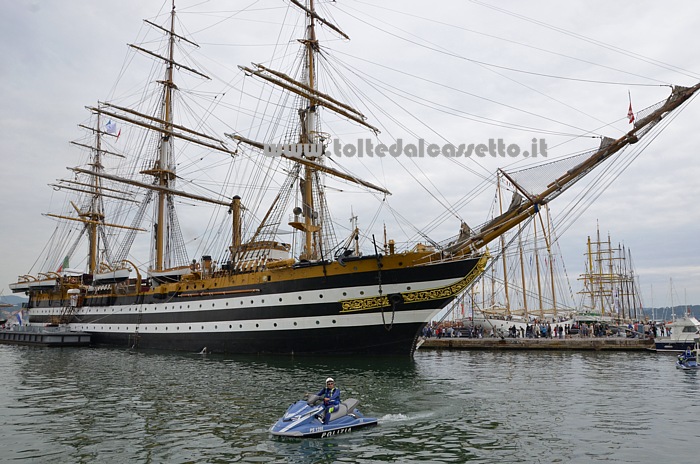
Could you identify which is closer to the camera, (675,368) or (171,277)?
(675,368)

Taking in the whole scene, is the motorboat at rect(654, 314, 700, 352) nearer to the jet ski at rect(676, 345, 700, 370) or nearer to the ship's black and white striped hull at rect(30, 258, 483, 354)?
the jet ski at rect(676, 345, 700, 370)

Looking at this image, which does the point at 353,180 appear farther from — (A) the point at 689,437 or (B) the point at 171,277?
(A) the point at 689,437

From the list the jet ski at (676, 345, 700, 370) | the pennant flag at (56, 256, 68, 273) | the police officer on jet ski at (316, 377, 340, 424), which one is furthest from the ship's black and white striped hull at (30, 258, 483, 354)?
the pennant flag at (56, 256, 68, 273)

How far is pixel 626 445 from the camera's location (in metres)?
10.4

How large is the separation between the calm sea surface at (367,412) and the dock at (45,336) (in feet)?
53.6

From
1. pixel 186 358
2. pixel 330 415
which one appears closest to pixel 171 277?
pixel 186 358

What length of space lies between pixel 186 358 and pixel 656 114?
2619cm

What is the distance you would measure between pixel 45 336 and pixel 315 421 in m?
36.7

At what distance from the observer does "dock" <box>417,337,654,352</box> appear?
1259 inches

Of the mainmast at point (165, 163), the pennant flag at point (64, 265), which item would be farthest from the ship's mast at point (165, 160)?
the pennant flag at point (64, 265)

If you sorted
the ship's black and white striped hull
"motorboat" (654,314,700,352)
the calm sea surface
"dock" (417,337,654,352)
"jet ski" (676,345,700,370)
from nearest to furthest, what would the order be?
the calm sea surface → "jet ski" (676,345,700,370) → the ship's black and white striped hull → "motorboat" (654,314,700,352) → "dock" (417,337,654,352)

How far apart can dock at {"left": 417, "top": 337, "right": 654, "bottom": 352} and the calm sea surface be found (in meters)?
7.63

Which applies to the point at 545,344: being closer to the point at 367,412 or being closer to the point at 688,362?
the point at 688,362

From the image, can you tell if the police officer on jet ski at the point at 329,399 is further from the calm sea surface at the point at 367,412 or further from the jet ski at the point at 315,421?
the calm sea surface at the point at 367,412
